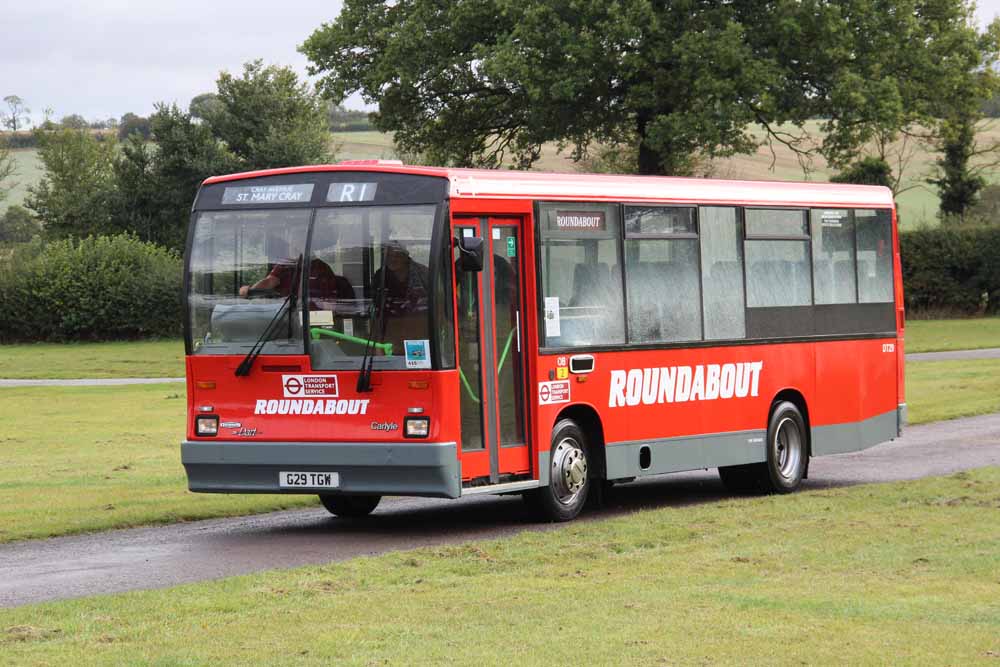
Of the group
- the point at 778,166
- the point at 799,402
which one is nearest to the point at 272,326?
the point at 799,402

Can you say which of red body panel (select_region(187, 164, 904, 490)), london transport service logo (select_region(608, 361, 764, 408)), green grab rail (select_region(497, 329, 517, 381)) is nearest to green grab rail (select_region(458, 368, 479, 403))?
red body panel (select_region(187, 164, 904, 490))

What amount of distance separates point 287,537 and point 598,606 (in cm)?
484

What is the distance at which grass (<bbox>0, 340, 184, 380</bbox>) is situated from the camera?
40469 mm

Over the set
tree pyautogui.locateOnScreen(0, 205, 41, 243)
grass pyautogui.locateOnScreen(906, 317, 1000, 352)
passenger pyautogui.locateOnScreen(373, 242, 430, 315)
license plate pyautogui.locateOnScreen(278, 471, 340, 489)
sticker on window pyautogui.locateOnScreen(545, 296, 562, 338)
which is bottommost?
license plate pyautogui.locateOnScreen(278, 471, 340, 489)

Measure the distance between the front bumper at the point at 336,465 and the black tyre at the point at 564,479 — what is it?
1283 millimetres

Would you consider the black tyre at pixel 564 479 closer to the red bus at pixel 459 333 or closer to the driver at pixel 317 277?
the red bus at pixel 459 333

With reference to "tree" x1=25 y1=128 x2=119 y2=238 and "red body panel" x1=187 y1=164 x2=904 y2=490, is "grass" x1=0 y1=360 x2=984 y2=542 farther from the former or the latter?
"tree" x1=25 y1=128 x2=119 y2=238

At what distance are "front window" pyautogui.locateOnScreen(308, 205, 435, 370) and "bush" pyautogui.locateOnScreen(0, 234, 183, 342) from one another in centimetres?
4448

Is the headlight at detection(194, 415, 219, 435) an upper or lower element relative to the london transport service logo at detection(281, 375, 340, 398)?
lower

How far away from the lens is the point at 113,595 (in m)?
10.2

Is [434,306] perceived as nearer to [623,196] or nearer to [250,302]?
[250,302]

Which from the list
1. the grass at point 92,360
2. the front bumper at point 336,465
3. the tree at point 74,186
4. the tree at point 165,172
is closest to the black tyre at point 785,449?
the front bumper at point 336,465

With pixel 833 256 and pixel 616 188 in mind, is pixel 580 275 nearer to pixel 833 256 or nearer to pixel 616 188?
pixel 616 188

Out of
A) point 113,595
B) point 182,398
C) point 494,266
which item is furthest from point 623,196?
point 182,398
